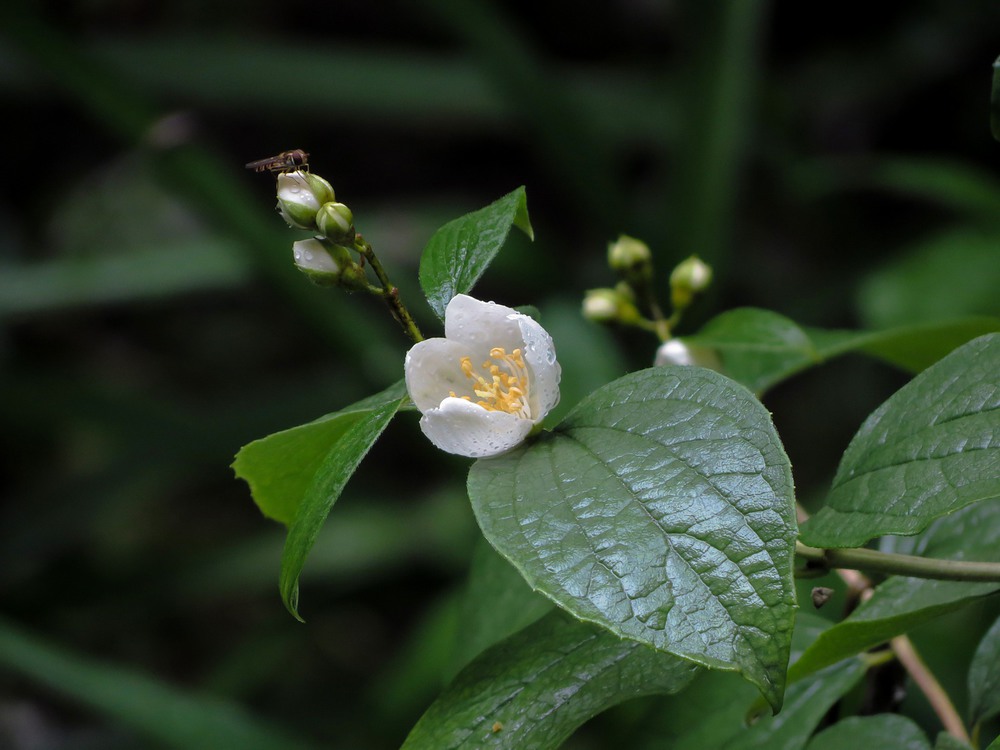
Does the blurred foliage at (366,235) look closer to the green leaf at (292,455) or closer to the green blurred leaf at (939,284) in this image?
the green blurred leaf at (939,284)

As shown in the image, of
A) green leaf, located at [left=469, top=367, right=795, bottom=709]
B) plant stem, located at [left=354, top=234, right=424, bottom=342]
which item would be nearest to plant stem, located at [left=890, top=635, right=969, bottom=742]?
green leaf, located at [left=469, top=367, right=795, bottom=709]

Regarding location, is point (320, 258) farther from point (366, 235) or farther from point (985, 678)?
point (366, 235)

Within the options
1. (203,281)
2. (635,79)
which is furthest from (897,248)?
(203,281)

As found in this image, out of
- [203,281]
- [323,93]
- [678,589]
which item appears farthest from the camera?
[323,93]

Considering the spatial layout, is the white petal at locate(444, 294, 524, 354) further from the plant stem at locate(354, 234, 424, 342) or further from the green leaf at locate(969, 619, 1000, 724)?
the green leaf at locate(969, 619, 1000, 724)

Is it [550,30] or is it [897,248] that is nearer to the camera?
[897,248]

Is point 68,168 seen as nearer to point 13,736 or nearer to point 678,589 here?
point 13,736

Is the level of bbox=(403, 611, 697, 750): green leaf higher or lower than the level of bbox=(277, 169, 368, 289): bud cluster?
lower
